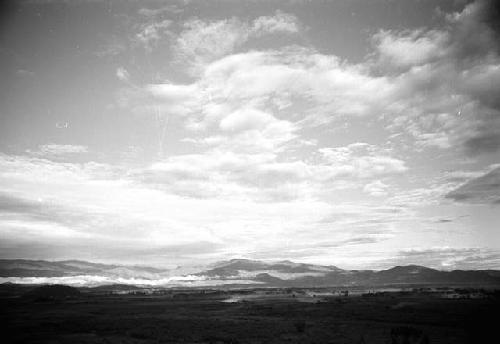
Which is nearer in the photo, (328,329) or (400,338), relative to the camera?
(400,338)

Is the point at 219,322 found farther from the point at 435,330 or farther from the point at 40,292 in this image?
the point at 40,292

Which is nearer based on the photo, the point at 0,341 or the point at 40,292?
the point at 0,341

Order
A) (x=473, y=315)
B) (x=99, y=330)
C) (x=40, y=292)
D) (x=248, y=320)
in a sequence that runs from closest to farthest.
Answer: (x=99, y=330) < (x=473, y=315) < (x=248, y=320) < (x=40, y=292)

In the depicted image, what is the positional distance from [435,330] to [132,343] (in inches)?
1337

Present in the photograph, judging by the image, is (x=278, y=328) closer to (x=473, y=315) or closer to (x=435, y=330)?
(x=435, y=330)

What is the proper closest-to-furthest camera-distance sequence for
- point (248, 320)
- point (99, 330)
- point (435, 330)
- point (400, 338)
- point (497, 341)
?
point (497, 341), point (400, 338), point (435, 330), point (99, 330), point (248, 320)

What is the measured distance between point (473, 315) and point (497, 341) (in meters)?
22.3

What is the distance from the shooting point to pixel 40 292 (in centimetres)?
13625

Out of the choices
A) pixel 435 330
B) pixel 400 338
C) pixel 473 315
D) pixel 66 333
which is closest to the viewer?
pixel 400 338

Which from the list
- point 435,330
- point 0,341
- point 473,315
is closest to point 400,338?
point 435,330

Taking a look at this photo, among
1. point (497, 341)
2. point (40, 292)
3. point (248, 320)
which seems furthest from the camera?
point (40, 292)

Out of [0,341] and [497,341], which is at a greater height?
[497,341]

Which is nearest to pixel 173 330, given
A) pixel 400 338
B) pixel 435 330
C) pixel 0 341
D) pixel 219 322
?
pixel 219 322

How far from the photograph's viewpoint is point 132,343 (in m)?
38.2
